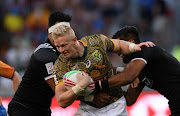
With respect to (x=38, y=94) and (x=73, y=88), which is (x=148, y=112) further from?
(x=73, y=88)

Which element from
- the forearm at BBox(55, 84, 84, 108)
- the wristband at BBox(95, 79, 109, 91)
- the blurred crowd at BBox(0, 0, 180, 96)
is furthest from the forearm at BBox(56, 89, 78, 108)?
the blurred crowd at BBox(0, 0, 180, 96)

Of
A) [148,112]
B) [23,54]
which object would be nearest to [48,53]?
[148,112]

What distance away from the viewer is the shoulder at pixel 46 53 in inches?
190

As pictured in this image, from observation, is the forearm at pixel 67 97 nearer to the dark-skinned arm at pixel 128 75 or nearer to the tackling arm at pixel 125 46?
the dark-skinned arm at pixel 128 75

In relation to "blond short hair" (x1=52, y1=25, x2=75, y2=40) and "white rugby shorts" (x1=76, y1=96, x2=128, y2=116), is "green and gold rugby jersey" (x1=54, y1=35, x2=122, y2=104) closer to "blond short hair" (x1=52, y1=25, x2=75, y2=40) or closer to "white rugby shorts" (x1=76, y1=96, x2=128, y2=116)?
"blond short hair" (x1=52, y1=25, x2=75, y2=40)

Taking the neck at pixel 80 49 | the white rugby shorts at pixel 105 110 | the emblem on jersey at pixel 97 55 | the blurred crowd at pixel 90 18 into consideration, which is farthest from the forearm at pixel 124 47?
the blurred crowd at pixel 90 18

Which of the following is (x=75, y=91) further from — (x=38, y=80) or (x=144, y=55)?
(x=38, y=80)

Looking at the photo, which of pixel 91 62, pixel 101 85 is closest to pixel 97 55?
pixel 91 62

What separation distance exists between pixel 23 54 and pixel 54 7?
2134 millimetres

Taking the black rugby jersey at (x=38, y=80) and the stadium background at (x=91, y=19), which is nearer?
the black rugby jersey at (x=38, y=80)

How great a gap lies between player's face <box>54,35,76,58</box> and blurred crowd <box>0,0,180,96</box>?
255 inches

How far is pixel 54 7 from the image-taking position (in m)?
11.4

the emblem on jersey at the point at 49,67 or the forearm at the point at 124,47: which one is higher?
the forearm at the point at 124,47

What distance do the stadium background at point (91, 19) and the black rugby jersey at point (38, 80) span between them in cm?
535
